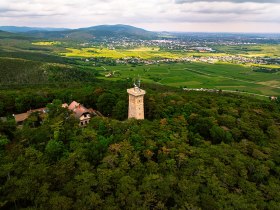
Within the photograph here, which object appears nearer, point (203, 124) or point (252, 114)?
point (203, 124)

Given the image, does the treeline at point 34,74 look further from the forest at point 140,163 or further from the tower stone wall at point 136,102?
the tower stone wall at point 136,102

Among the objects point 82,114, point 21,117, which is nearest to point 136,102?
point 82,114

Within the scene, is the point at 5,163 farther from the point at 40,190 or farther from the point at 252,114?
the point at 252,114

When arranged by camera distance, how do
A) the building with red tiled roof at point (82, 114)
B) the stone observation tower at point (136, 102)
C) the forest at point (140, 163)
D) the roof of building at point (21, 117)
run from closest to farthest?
the forest at point (140, 163), the stone observation tower at point (136, 102), the building with red tiled roof at point (82, 114), the roof of building at point (21, 117)

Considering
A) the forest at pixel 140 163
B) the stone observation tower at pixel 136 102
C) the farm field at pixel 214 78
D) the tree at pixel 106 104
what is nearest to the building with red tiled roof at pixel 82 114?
the forest at pixel 140 163

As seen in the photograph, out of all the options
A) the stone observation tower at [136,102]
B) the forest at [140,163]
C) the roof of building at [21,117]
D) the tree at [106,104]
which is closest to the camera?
the forest at [140,163]

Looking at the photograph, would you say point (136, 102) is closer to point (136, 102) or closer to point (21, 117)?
point (136, 102)

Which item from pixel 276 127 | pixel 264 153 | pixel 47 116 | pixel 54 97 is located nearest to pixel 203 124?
pixel 264 153
